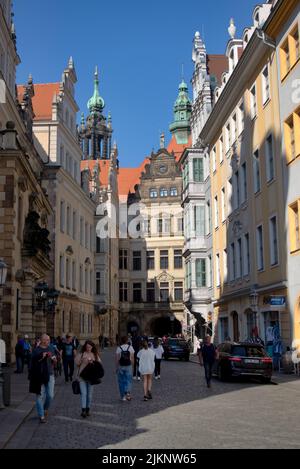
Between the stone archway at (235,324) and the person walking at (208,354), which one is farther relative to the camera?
the stone archway at (235,324)

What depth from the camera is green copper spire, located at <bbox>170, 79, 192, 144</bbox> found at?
3703 inches

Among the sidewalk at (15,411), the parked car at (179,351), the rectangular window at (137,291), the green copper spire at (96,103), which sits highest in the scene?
the green copper spire at (96,103)

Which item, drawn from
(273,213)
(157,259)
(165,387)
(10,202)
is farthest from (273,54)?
(157,259)

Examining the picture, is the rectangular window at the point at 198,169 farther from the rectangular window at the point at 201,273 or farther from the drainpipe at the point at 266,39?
the drainpipe at the point at 266,39

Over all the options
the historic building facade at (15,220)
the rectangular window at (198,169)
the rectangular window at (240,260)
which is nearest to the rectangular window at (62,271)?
the historic building facade at (15,220)

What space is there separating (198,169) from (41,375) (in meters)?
34.1

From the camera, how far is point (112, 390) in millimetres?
18766

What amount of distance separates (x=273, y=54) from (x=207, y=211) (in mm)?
16549

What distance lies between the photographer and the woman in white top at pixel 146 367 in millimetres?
15766

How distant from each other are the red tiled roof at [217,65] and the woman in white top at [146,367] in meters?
32.8

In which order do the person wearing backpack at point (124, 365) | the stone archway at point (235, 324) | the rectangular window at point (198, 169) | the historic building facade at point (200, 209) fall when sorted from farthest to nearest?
the rectangular window at point (198, 169) < the historic building facade at point (200, 209) < the stone archway at point (235, 324) < the person wearing backpack at point (124, 365)

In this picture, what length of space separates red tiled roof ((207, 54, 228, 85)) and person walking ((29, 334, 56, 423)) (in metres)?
36.7

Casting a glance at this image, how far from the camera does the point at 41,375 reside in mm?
11703
